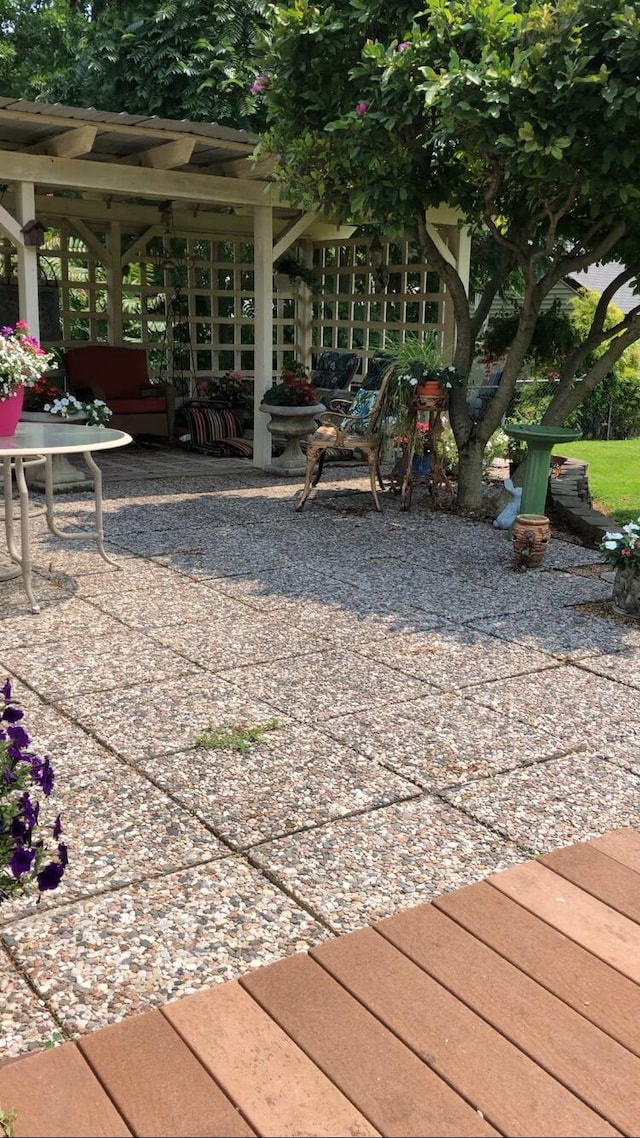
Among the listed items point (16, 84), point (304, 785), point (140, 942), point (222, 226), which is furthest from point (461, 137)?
point (16, 84)

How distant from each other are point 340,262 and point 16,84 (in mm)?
10150

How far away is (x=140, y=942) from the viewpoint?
2158 mm

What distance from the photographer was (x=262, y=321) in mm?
8469

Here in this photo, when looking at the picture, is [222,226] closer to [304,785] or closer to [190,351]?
[190,351]

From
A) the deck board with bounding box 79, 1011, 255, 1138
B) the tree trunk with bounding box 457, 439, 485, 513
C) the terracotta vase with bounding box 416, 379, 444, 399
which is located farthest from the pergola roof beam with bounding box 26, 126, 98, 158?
the deck board with bounding box 79, 1011, 255, 1138

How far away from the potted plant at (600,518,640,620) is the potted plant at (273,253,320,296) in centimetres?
669

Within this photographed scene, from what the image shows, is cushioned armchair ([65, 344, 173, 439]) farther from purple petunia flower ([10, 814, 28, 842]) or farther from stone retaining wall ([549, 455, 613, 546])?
purple petunia flower ([10, 814, 28, 842])

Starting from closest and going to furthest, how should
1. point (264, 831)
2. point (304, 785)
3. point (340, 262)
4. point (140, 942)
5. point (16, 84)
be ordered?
point (140, 942) < point (264, 831) < point (304, 785) < point (340, 262) < point (16, 84)

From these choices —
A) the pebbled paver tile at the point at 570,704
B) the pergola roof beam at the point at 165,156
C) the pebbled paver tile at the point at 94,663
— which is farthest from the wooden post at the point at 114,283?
the pebbled paver tile at the point at 570,704

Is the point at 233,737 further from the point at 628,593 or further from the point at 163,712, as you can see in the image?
the point at 628,593

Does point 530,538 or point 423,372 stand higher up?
point 423,372

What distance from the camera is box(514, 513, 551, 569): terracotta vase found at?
5457mm

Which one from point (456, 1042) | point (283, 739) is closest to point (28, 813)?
point (456, 1042)

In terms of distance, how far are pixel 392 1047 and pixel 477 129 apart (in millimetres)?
4784
